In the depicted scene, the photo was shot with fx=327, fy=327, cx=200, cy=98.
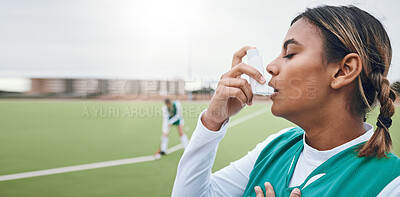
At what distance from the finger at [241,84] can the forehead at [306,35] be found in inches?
12.1

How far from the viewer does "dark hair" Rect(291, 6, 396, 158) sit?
1.52 meters

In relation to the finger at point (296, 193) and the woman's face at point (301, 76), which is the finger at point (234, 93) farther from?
the finger at point (296, 193)

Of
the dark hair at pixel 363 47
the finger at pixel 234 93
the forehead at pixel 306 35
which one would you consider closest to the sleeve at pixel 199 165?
the finger at pixel 234 93

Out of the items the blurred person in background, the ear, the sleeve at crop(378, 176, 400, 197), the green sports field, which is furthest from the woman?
the blurred person in background

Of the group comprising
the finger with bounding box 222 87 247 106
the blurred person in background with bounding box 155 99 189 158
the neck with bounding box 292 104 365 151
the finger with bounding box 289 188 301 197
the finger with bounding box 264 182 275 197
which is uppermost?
the finger with bounding box 222 87 247 106

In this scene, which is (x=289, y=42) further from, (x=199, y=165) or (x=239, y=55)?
(x=199, y=165)

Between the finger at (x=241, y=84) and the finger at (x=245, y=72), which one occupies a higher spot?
the finger at (x=245, y=72)

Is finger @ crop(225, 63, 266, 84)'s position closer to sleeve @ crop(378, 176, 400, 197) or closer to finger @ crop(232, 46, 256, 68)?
finger @ crop(232, 46, 256, 68)

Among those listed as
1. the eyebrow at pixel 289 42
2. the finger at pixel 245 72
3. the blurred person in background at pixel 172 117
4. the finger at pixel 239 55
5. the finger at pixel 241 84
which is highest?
the eyebrow at pixel 289 42

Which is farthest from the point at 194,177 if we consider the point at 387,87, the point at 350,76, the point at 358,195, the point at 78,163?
the point at 78,163

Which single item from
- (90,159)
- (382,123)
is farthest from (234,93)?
(90,159)

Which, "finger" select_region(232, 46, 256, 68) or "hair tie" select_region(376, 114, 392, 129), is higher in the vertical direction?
"finger" select_region(232, 46, 256, 68)

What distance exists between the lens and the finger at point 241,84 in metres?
1.66

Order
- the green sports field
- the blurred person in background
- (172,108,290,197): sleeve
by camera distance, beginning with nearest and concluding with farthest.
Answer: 1. (172,108,290,197): sleeve
2. the green sports field
3. the blurred person in background
